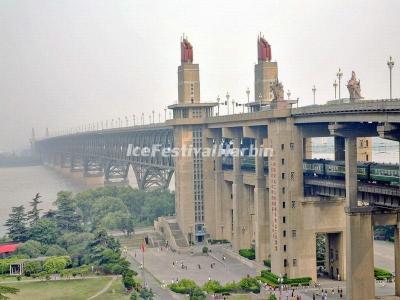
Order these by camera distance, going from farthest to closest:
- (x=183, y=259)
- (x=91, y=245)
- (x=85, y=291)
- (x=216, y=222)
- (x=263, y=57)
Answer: (x=263, y=57) < (x=216, y=222) < (x=183, y=259) < (x=91, y=245) < (x=85, y=291)

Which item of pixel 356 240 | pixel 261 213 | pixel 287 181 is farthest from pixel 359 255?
pixel 261 213

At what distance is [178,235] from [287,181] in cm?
2922

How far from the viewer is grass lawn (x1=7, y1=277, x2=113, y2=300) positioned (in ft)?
188

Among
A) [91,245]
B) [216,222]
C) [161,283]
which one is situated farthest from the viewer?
[216,222]

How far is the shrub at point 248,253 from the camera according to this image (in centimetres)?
7374

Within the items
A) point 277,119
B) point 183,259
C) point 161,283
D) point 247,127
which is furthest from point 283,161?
point 183,259

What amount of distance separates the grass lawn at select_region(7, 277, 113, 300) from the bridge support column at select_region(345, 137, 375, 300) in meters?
24.1

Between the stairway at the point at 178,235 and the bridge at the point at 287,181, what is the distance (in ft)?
1.50

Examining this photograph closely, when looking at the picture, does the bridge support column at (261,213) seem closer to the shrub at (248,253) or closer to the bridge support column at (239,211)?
the shrub at (248,253)

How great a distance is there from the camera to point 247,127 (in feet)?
237

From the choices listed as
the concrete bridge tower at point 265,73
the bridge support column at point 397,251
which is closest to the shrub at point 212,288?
the bridge support column at point 397,251

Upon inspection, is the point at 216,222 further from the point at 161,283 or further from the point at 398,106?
the point at 398,106

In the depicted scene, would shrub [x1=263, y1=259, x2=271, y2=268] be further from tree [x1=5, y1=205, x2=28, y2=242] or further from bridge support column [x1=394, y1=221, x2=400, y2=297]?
tree [x1=5, y1=205, x2=28, y2=242]

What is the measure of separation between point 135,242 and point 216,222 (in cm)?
1210
